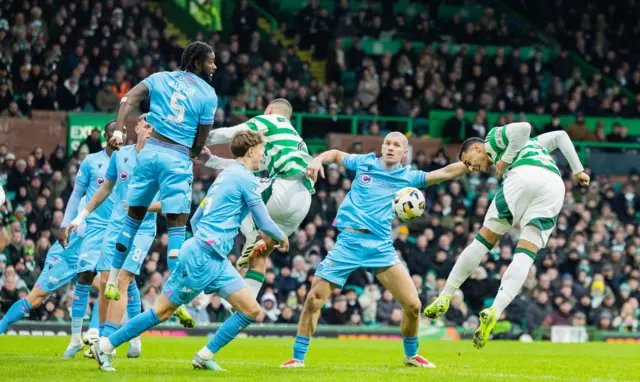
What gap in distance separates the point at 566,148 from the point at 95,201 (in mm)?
5036

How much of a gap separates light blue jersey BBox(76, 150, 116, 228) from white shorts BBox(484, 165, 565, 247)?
4.47m

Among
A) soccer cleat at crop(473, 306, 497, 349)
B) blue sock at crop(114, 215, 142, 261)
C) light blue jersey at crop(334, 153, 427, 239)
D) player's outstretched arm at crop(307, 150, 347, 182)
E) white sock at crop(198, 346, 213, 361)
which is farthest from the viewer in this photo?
light blue jersey at crop(334, 153, 427, 239)

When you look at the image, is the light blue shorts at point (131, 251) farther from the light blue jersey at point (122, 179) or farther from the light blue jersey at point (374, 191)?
the light blue jersey at point (374, 191)

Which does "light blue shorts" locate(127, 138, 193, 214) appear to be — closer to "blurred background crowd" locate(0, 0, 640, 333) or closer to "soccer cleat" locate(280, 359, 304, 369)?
"soccer cleat" locate(280, 359, 304, 369)

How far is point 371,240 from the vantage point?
1116cm

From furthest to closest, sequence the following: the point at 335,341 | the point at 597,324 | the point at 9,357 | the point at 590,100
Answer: the point at 590,100
the point at 597,324
the point at 335,341
the point at 9,357

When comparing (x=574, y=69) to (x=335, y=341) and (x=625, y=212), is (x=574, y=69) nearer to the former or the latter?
(x=625, y=212)

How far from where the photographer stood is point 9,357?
11.7 m

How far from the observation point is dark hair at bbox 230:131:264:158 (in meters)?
9.83

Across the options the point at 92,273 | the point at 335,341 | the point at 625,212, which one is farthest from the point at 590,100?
the point at 92,273

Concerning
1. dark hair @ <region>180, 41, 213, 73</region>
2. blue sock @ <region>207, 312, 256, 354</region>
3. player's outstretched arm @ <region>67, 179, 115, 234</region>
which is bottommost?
blue sock @ <region>207, 312, 256, 354</region>

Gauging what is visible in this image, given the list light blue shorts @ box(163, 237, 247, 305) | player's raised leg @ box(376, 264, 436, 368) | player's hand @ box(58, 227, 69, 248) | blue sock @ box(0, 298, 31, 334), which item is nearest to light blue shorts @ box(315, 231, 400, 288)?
player's raised leg @ box(376, 264, 436, 368)

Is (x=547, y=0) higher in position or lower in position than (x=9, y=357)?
higher

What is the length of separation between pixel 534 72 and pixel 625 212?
5.94 meters
